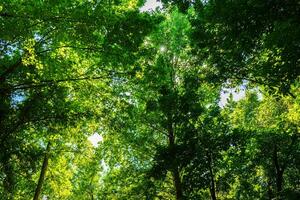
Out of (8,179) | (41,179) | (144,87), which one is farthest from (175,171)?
(41,179)

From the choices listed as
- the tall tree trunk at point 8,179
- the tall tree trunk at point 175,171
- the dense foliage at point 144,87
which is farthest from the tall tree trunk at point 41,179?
the tall tree trunk at point 175,171

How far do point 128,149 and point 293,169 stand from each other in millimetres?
10262

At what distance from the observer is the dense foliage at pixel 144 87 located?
813cm

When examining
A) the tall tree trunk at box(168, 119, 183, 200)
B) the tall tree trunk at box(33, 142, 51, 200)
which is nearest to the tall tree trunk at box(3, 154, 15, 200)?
the tall tree trunk at box(33, 142, 51, 200)

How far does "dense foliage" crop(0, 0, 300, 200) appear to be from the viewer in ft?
26.7

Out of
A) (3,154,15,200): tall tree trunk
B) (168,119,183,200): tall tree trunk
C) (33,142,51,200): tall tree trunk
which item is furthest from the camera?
(33,142,51,200): tall tree trunk

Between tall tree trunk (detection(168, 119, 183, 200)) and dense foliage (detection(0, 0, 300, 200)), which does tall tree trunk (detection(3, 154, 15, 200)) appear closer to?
dense foliage (detection(0, 0, 300, 200))

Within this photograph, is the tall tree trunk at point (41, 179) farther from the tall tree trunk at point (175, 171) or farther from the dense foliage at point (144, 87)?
the tall tree trunk at point (175, 171)

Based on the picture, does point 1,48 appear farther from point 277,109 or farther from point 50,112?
point 277,109

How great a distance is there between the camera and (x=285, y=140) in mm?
15812

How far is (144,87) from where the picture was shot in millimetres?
13695

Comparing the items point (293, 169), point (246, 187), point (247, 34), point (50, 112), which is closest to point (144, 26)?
point (247, 34)

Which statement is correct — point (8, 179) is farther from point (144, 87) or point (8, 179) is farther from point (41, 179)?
point (144, 87)

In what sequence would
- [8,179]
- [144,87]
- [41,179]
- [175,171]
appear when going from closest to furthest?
[175,171] < [8,179] < [144,87] < [41,179]
